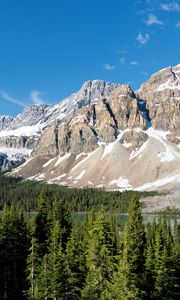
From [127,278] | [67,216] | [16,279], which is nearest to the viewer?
[127,278]

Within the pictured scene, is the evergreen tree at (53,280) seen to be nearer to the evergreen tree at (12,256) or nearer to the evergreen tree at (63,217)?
the evergreen tree at (12,256)

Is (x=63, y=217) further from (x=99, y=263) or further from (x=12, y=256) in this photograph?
(x=99, y=263)

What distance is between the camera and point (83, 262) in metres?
51.7

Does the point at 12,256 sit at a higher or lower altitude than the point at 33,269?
higher

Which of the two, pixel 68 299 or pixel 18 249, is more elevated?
pixel 18 249

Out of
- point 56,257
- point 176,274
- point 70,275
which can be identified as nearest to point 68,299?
point 70,275

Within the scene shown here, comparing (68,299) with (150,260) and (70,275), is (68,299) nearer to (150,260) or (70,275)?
(70,275)

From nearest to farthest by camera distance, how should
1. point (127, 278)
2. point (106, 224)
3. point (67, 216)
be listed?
point (127, 278) < point (106, 224) < point (67, 216)

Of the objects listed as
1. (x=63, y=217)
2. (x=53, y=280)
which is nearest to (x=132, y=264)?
(x=53, y=280)

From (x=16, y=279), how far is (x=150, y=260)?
17.0 metres

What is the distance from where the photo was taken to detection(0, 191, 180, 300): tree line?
3953 centimetres

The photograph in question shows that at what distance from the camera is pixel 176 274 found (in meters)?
57.7

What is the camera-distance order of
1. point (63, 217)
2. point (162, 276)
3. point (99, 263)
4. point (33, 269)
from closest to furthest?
point (99, 263) → point (162, 276) → point (33, 269) → point (63, 217)

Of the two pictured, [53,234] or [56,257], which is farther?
[53,234]
